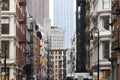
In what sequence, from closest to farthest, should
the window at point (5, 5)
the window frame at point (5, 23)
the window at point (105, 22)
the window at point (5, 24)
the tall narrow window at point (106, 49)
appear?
the window frame at point (5, 23) < the window at point (5, 24) < the window at point (5, 5) < the tall narrow window at point (106, 49) < the window at point (105, 22)

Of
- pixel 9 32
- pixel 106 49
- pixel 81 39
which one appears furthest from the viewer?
pixel 81 39

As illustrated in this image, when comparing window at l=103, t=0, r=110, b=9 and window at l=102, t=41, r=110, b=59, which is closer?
window at l=102, t=41, r=110, b=59

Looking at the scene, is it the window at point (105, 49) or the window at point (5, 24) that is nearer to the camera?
the window at point (5, 24)

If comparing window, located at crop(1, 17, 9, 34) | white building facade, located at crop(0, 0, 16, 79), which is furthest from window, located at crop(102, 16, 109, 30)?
window, located at crop(1, 17, 9, 34)

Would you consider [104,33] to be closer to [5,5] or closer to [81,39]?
[5,5]

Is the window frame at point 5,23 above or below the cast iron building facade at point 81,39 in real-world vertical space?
above

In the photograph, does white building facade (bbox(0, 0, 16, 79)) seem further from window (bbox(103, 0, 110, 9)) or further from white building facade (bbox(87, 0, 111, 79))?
window (bbox(103, 0, 110, 9))

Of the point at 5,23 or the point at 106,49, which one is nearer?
the point at 5,23

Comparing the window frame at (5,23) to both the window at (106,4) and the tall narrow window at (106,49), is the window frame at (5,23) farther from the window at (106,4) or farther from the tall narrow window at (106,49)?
the window at (106,4)

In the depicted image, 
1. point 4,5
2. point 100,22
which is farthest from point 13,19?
point 100,22

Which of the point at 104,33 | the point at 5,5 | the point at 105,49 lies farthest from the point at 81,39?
the point at 5,5

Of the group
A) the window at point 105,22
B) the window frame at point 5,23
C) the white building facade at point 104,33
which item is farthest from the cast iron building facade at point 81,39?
the window frame at point 5,23

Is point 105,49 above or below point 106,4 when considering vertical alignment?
below

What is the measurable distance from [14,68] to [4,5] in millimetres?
9577
